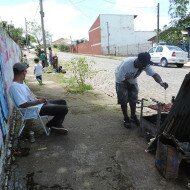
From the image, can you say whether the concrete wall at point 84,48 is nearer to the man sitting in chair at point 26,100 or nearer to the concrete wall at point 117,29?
the concrete wall at point 117,29

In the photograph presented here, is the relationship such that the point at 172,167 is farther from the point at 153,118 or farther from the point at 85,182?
the point at 153,118

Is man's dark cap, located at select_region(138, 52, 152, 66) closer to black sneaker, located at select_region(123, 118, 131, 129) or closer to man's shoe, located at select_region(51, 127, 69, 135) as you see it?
black sneaker, located at select_region(123, 118, 131, 129)

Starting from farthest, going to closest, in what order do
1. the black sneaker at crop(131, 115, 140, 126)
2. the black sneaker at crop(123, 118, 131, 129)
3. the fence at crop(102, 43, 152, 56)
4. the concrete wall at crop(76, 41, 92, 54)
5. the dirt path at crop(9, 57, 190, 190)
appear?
the concrete wall at crop(76, 41, 92, 54) → the fence at crop(102, 43, 152, 56) → the black sneaker at crop(131, 115, 140, 126) → the black sneaker at crop(123, 118, 131, 129) → the dirt path at crop(9, 57, 190, 190)

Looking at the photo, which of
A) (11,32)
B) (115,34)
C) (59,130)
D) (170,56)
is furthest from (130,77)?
(115,34)

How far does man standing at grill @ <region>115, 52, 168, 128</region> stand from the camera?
5871 mm

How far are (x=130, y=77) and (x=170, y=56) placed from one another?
1557cm

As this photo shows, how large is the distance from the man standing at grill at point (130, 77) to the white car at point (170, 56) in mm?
15172

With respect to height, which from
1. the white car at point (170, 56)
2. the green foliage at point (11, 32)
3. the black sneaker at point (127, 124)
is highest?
the green foliage at point (11, 32)

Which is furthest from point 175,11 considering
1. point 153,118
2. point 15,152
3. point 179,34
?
point 15,152

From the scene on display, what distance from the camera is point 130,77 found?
6148mm

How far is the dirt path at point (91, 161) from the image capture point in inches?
160

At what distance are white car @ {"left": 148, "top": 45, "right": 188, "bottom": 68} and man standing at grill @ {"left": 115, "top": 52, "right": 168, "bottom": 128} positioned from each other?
1517 cm

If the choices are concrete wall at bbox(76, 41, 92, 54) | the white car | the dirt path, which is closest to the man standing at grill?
the dirt path

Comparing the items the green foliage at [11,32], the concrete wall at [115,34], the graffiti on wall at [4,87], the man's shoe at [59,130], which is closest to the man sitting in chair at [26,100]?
the man's shoe at [59,130]
